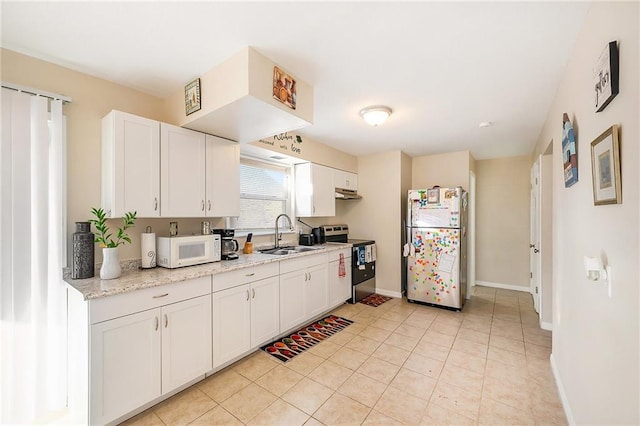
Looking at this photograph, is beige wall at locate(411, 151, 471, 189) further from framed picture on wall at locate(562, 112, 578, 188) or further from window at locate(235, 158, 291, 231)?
framed picture on wall at locate(562, 112, 578, 188)

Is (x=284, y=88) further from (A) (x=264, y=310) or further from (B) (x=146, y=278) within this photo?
(A) (x=264, y=310)

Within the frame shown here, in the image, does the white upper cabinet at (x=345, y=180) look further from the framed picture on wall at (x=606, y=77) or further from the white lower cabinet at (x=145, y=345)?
the framed picture on wall at (x=606, y=77)

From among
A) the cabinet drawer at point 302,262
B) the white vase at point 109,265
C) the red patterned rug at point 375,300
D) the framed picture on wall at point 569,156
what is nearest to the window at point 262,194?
the cabinet drawer at point 302,262

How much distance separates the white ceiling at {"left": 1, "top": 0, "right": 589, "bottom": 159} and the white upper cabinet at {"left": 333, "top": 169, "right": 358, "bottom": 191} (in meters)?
1.74

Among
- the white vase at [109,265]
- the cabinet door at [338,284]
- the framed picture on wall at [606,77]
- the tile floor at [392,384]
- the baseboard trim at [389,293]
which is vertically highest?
the framed picture on wall at [606,77]

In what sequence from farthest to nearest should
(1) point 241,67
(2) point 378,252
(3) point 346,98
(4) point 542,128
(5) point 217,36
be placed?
(2) point 378,252 < (4) point 542,128 < (3) point 346,98 < (1) point 241,67 < (5) point 217,36

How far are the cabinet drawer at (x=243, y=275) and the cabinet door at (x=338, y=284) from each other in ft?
3.55

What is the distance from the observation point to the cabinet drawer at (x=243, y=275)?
2221 mm

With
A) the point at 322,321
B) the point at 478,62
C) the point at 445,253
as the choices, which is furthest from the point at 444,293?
the point at 478,62

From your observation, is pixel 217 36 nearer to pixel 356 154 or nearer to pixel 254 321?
pixel 254 321

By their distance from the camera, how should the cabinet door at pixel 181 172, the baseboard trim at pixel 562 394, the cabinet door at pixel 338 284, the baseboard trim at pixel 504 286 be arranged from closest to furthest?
1. the baseboard trim at pixel 562 394
2. the cabinet door at pixel 181 172
3. the cabinet door at pixel 338 284
4. the baseboard trim at pixel 504 286

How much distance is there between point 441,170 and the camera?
180 inches

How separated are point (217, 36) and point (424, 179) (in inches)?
160

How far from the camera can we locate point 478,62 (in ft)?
6.19
